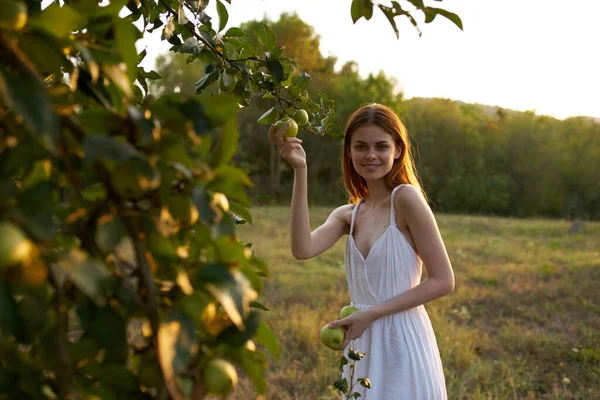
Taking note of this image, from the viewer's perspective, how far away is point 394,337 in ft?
5.47

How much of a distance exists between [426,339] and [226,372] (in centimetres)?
143

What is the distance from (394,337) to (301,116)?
2.52 ft

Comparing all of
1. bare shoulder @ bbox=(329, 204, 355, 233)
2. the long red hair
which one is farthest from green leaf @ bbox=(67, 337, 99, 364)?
bare shoulder @ bbox=(329, 204, 355, 233)

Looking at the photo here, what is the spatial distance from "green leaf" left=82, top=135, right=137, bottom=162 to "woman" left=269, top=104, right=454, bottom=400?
1.15 m

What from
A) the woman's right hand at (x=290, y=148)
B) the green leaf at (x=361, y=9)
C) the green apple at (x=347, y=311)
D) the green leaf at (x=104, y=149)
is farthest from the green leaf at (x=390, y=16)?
the green apple at (x=347, y=311)

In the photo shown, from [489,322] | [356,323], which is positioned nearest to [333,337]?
[356,323]

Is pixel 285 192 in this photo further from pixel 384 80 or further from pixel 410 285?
pixel 410 285

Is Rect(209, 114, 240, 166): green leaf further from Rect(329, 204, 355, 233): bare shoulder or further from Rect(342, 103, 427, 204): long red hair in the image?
Rect(329, 204, 355, 233): bare shoulder

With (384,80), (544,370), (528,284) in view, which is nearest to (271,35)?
(544,370)

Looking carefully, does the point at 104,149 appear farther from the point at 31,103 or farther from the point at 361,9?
the point at 361,9

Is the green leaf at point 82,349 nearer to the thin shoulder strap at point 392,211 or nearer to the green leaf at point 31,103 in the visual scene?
the green leaf at point 31,103

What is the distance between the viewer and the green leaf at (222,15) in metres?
1.11

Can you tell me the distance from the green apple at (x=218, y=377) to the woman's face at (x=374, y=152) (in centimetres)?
142

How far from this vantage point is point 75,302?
1.32ft
